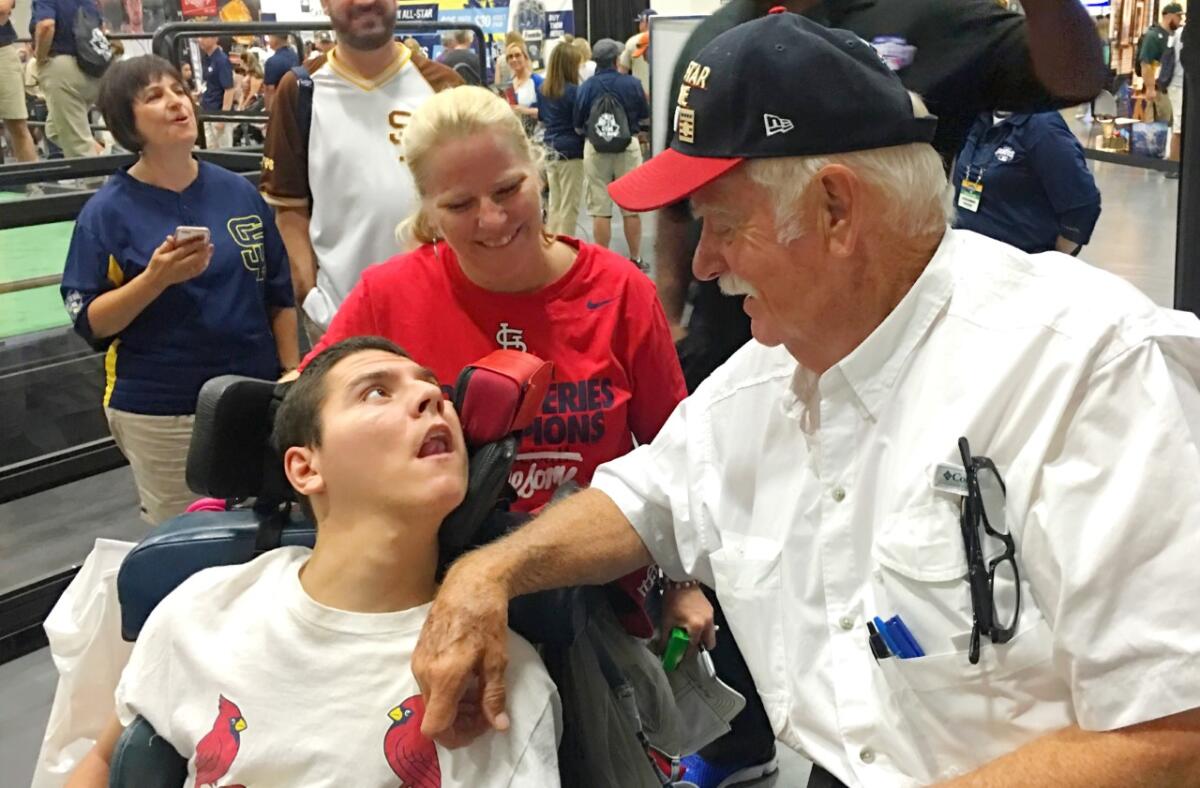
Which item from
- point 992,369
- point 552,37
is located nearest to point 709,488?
point 992,369

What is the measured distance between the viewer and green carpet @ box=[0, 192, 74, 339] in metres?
3.98

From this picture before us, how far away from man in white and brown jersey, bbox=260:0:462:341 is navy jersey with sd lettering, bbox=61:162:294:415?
0.15 meters

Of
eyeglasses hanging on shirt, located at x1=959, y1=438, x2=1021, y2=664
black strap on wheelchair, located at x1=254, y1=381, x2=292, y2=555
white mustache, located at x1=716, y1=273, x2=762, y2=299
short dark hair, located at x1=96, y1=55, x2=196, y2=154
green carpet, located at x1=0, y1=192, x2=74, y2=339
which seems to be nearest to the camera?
eyeglasses hanging on shirt, located at x1=959, y1=438, x2=1021, y2=664

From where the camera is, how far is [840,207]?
121 centimetres

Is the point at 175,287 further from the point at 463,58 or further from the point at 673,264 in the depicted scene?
the point at 463,58

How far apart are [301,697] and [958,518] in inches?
35.7

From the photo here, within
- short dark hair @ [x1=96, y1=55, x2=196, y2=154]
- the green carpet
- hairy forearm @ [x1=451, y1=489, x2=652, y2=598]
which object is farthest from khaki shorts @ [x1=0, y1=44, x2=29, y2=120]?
hairy forearm @ [x1=451, y1=489, x2=652, y2=598]

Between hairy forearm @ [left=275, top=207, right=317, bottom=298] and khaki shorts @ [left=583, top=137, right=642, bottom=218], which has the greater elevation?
hairy forearm @ [left=275, top=207, right=317, bottom=298]

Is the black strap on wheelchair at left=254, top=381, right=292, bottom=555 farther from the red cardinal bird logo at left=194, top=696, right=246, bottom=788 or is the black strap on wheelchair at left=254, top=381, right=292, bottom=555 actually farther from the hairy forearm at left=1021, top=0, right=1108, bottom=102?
the hairy forearm at left=1021, top=0, right=1108, bottom=102

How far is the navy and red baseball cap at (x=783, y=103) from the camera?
46.9 inches

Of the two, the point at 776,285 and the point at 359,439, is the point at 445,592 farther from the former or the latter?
the point at 776,285

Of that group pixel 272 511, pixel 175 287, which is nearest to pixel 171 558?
pixel 272 511

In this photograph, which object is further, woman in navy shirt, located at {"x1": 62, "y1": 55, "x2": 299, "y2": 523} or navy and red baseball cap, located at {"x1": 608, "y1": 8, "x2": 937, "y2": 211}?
woman in navy shirt, located at {"x1": 62, "y1": 55, "x2": 299, "y2": 523}

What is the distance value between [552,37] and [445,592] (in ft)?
40.7
